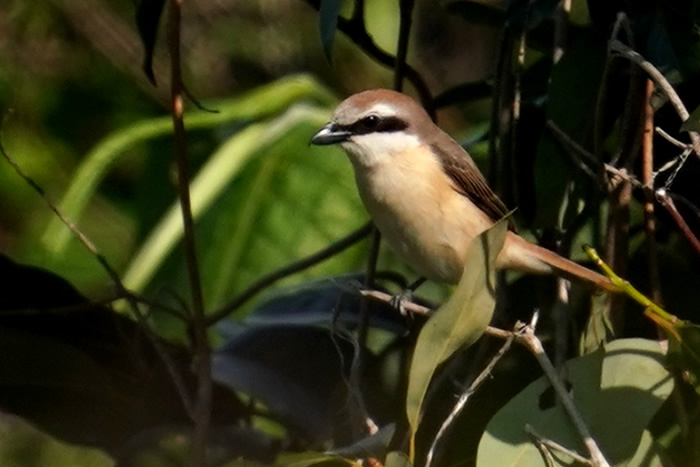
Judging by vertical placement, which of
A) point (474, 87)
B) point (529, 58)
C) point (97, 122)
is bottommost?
point (97, 122)

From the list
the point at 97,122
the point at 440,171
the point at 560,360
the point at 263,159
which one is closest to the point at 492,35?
the point at 97,122

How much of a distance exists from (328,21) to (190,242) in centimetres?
27

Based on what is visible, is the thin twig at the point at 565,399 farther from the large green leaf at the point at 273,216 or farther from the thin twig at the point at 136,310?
the large green leaf at the point at 273,216

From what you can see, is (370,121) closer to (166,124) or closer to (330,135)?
(330,135)

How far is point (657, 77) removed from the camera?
4.53 feet

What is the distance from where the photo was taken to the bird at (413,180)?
6.25ft

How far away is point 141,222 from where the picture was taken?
288 centimetres

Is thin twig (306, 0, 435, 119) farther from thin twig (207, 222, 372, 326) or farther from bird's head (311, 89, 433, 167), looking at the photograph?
thin twig (207, 222, 372, 326)

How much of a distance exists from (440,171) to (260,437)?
0.48m

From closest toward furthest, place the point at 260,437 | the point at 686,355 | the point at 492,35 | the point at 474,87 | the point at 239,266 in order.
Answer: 1. the point at 686,355
2. the point at 260,437
3. the point at 474,87
4. the point at 239,266
5. the point at 492,35

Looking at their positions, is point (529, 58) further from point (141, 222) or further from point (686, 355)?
point (686, 355)

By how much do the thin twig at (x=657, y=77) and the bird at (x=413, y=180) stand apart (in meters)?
0.46

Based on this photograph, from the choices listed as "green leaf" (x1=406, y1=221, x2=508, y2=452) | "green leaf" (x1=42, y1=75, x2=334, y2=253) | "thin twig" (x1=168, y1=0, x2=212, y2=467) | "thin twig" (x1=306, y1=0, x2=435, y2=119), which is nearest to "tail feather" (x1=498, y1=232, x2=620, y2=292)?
"green leaf" (x1=406, y1=221, x2=508, y2=452)

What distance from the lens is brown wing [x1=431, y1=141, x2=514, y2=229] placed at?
6.13 ft
